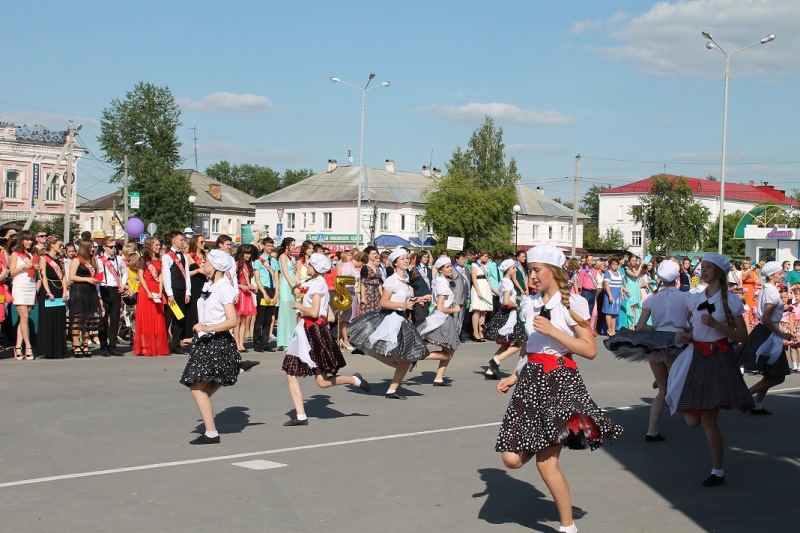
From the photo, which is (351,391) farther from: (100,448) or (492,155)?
(492,155)

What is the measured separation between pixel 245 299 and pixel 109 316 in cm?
271

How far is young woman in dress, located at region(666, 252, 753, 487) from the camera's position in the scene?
8539 mm

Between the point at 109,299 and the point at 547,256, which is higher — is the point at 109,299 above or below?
below

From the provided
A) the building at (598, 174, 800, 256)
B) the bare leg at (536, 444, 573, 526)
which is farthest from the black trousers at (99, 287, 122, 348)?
the building at (598, 174, 800, 256)

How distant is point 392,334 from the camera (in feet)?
42.5

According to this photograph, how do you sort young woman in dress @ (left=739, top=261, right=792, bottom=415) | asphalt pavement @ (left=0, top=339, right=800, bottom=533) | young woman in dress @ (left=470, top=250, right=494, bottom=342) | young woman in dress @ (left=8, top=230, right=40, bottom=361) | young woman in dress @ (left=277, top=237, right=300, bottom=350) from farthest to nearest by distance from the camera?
young woman in dress @ (left=470, top=250, right=494, bottom=342) < young woman in dress @ (left=277, top=237, right=300, bottom=350) < young woman in dress @ (left=8, top=230, right=40, bottom=361) < young woman in dress @ (left=739, top=261, right=792, bottom=415) < asphalt pavement @ (left=0, top=339, right=800, bottom=533)

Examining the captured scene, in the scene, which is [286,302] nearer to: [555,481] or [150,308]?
[150,308]

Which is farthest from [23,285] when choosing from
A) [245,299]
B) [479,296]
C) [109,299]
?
[479,296]

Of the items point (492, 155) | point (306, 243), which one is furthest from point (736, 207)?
point (306, 243)

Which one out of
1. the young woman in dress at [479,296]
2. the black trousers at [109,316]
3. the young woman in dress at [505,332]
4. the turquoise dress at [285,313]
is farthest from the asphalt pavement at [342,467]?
the young woman in dress at [479,296]

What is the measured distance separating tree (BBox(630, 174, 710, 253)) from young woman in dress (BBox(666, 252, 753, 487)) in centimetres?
8464

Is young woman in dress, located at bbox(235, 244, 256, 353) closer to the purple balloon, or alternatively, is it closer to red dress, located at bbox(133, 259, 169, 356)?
red dress, located at bbox(133, 259, 169, 356)

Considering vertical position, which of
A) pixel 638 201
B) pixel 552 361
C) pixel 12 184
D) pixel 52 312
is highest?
pixel 638 201

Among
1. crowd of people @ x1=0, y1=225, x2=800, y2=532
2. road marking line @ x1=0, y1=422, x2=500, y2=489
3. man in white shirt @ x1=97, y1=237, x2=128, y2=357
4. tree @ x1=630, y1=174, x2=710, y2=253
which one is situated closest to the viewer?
crowd of people @ x1=0, y1=225, x2=800, y2=532
